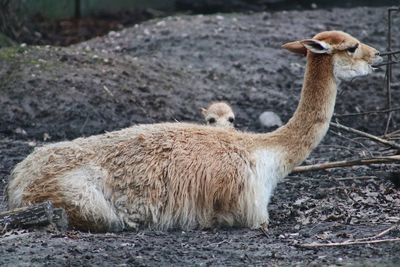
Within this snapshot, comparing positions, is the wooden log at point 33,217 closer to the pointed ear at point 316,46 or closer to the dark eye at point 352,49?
the pointed ear at point 316,46

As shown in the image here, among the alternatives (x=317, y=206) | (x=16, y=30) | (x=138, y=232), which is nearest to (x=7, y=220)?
(x=138, y=232)

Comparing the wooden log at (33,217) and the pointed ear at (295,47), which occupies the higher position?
the pointed ear at (295,47)

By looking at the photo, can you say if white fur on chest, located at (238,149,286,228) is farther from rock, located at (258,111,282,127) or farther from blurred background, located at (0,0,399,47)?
blurred background, located at (0,0,399,47)

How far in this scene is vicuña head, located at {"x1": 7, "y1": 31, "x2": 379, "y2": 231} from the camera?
775 cm

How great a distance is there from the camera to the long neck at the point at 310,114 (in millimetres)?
8203

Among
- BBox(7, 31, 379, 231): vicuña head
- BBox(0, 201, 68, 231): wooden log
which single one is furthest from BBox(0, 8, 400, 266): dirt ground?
BBox(7, 31, 379, 231): vicuña head

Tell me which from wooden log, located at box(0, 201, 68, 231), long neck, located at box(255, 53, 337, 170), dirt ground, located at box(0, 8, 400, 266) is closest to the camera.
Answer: dirt ground, located at box(0, 8, 400, 266)

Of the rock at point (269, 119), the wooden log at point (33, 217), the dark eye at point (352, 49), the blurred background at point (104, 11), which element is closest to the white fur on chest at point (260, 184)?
the dark eye at point (352, 49)

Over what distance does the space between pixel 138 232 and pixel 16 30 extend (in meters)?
8.67

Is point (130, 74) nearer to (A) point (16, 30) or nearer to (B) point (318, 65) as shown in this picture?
(A) point (16, 30)

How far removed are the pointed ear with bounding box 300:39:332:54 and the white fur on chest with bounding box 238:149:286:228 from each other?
0.83 meters

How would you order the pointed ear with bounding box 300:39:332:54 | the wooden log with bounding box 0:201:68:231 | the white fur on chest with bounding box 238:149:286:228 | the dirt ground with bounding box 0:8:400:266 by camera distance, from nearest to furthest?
the dirt ground with bounding box 0:8:400:266 → the wooden log with bounding box 0:201:68:231 → the white fur on chest with bounding box 238:149:286:228 → the pointed ear with bounding box 300:39:332:54

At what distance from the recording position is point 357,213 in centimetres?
838

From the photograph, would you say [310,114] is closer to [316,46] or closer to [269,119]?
[316,46]
